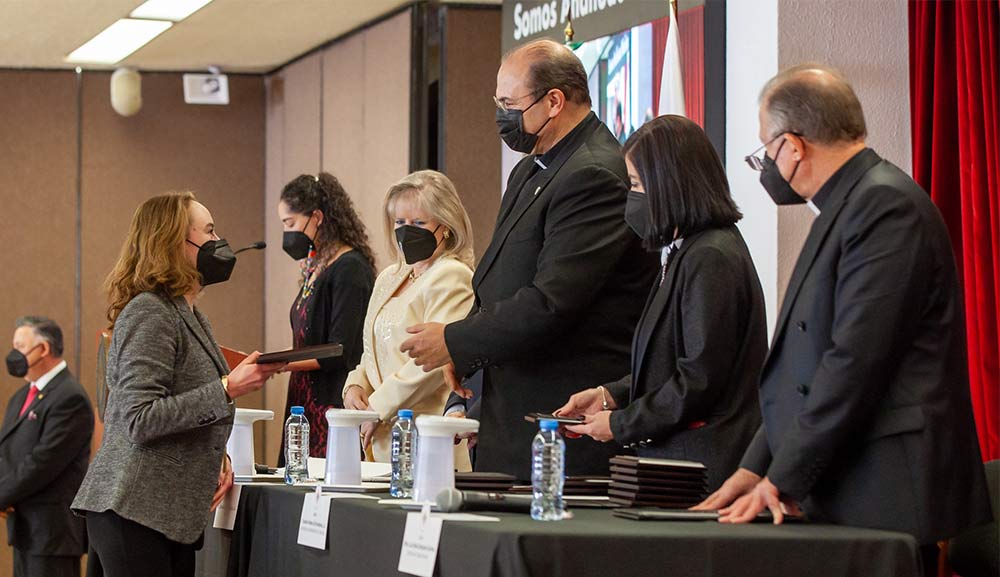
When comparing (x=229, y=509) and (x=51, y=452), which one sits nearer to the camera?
(x=229, y=509)

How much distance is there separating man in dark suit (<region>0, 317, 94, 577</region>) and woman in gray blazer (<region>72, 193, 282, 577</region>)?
10.8 feet

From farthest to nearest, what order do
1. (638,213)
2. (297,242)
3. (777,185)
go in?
(297,242) < (638,213) < (777,185)

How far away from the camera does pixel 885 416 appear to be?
211cm

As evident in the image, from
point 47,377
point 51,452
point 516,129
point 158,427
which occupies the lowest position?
point 51,452

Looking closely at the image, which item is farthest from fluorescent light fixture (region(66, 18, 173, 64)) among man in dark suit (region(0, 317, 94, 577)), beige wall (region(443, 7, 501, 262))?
man in dark suit (region(0, 317, 94, 577))

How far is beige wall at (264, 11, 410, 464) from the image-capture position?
706 centimetres

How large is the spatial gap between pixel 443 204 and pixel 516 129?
0.94 m

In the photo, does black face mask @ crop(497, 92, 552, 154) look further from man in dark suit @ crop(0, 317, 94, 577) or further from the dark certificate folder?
man in dark suit @ crop(0, 317, 94, 577)

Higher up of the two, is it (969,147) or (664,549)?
(969,147)

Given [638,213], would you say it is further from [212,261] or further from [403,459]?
[212,261]

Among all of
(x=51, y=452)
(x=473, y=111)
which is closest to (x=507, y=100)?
(x=473, y=111)

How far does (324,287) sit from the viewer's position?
4.75 m

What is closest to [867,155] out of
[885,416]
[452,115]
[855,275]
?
[855,275]

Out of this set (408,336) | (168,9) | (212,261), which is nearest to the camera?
(212,261)
